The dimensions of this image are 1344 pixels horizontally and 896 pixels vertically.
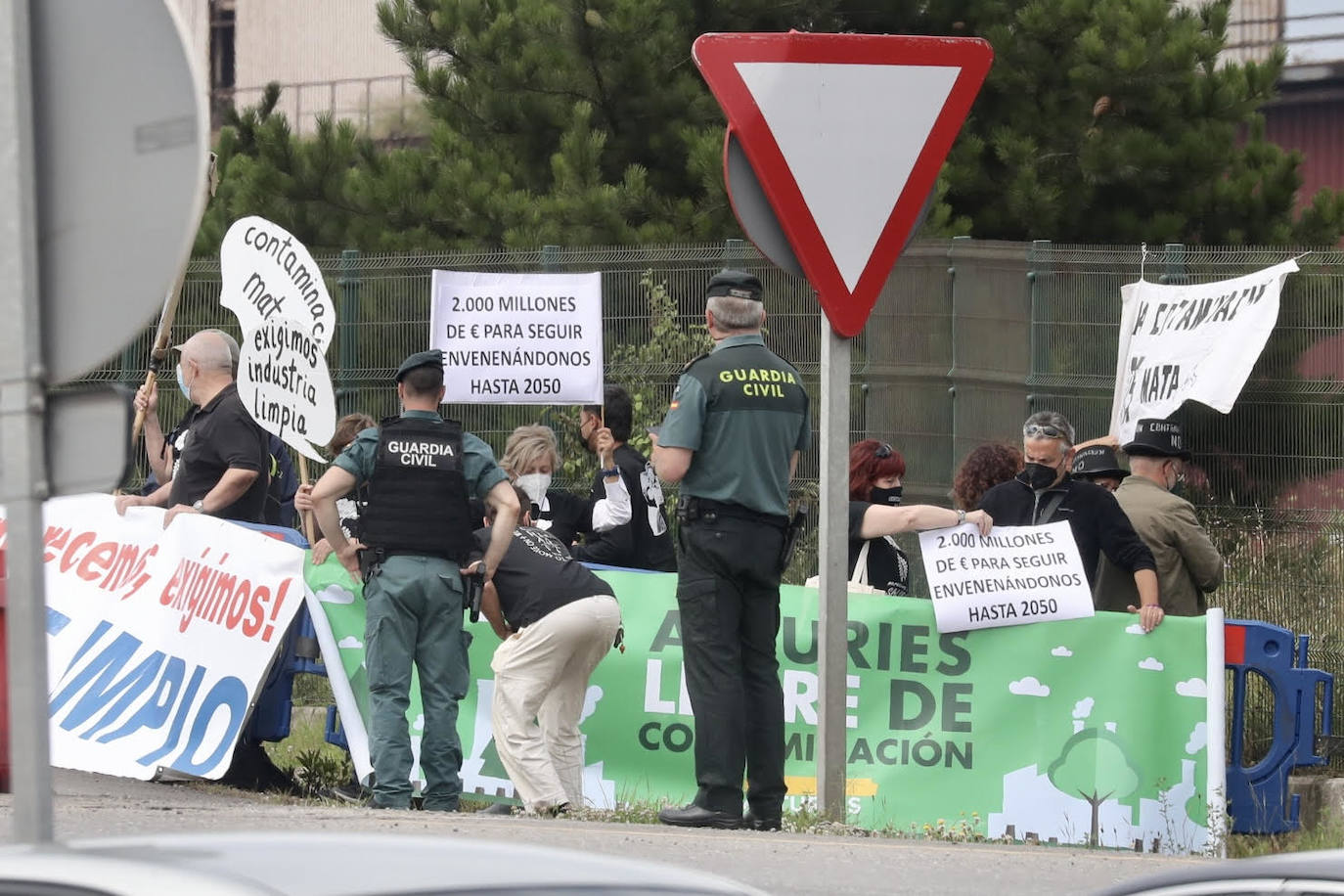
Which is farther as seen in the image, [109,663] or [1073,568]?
[109,663]

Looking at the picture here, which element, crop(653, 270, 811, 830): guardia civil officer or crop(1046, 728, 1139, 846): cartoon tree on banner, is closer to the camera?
crop(653, 270, 811, 830): guardia civil officer

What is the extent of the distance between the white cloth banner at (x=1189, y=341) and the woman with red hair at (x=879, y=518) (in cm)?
252

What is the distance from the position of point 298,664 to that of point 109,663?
912 millimetres

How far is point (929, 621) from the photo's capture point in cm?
925

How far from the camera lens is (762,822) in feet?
26.0

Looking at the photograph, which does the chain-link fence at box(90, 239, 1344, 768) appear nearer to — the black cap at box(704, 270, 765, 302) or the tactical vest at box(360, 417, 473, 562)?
the tactical vest at box(360, 417, 473, 562)

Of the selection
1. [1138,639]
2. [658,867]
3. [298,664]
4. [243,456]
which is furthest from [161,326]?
[658,867]

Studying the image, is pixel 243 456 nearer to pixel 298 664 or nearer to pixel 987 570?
pixel 298 664

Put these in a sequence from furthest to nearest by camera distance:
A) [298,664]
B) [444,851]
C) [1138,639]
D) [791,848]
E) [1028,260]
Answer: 1. [1028,260]
2. [298,664]
3. [1138,639]
4. [791,848]
5. [444,851]

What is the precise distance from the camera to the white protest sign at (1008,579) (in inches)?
359

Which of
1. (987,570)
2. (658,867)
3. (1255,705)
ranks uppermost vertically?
(658,867)

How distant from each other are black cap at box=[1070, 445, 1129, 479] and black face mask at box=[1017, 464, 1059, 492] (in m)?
0.86

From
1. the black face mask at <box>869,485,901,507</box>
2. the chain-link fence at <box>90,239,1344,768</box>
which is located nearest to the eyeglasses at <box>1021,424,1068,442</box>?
the black face mask at <box>869,485,901,507</box>

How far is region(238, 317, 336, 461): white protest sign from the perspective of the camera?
1009cm
